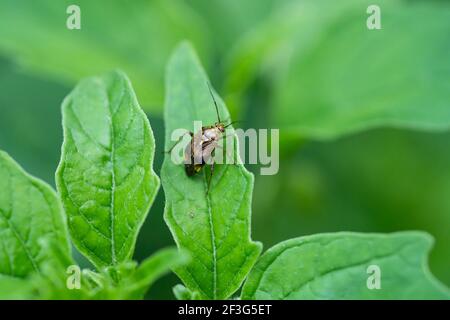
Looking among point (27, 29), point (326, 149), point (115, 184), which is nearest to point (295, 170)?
point (326, 149)

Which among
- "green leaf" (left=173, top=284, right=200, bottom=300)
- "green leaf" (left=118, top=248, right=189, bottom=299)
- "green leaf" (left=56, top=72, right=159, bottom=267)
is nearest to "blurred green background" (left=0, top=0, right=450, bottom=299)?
"green leaf" (left=56, top=72, right=159, bottom=267)

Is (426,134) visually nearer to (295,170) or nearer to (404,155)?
(404,155)

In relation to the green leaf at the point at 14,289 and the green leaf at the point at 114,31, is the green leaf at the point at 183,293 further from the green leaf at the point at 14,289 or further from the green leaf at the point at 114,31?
the green leaf at the point at 114,31

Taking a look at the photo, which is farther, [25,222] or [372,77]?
[372,77]

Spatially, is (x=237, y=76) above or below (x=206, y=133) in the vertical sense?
above

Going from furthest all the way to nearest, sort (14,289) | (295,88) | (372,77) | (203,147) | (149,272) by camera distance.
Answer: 1. (295,88)
2. (372,77)
3. (203,147)
4. (149,272)
5. (14,289)

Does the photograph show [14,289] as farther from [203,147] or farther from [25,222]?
[203,147]

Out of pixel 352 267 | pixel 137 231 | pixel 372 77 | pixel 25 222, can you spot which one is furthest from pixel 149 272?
pixel 372 77
